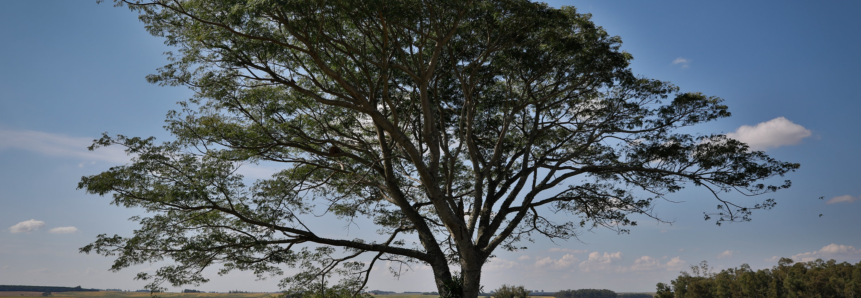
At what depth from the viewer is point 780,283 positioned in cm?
4284

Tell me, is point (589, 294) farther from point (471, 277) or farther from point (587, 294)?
point (471, 277)

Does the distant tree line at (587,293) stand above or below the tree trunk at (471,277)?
below

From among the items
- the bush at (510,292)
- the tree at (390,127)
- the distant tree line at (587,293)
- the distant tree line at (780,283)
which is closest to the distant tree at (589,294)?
the distant tree line at (587,293)

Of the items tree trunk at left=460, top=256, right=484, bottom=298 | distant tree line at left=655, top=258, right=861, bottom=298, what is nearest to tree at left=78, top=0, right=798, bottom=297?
tree trunk at left=460, top=256, right=484, bottom=298

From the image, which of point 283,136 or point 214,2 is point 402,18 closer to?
point 214,2

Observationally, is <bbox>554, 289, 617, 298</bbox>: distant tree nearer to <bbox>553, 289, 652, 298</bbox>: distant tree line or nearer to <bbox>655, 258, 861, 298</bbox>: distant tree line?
<bbox>553, 289, 652, 298</bbox>: distant tree line

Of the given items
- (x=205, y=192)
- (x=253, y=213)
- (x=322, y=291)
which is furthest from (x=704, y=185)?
(x=205, y=192)

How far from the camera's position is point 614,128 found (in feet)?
35.5

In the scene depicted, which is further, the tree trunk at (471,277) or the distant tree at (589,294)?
the distant tree at (589,294)

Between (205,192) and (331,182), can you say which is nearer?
(205,192)

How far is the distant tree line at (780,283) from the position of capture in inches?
1486

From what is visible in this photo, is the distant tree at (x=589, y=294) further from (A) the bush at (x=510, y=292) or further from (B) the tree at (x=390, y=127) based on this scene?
(B) the tree at (x=390, y=127)

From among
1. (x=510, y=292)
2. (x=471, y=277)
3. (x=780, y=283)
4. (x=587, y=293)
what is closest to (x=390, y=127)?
(x=471, y=277)

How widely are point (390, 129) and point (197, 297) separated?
76.3 feet
